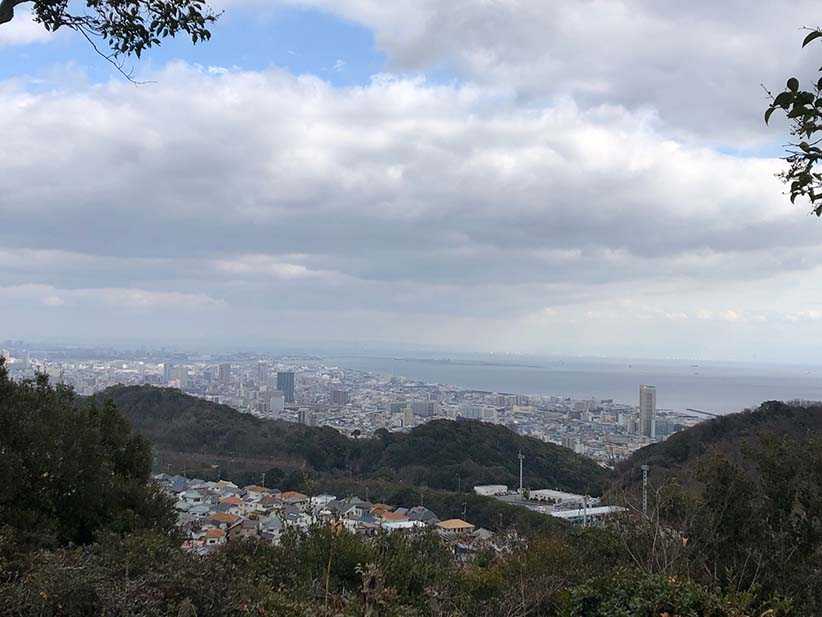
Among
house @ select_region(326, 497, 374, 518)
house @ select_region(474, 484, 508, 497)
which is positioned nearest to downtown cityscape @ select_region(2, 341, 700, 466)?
house @ select_region(474, 484, 508, 497)

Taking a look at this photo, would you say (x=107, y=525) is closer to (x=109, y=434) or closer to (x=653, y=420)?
(x=109, y=434)

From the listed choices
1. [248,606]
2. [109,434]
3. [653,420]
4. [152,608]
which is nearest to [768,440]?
[248,606]

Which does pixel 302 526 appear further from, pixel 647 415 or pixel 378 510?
pixel 647 415

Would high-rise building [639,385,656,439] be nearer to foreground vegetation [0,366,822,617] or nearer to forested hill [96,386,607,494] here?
forested hill [96,386,607,494]

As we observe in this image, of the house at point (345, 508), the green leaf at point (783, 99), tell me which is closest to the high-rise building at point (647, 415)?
the house at point (345, 508)

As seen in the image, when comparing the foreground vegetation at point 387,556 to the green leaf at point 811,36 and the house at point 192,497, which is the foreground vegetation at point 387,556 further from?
the house at point 192,497

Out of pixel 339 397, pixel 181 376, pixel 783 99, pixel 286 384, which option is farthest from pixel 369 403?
pixel 783 99

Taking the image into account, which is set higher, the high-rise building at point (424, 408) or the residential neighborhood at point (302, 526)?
the residential neighborhood at point (302, 526)

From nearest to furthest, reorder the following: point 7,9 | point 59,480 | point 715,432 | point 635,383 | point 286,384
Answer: point 7,9, point 59,480, point 715,432, point 286,384, point 635,383
